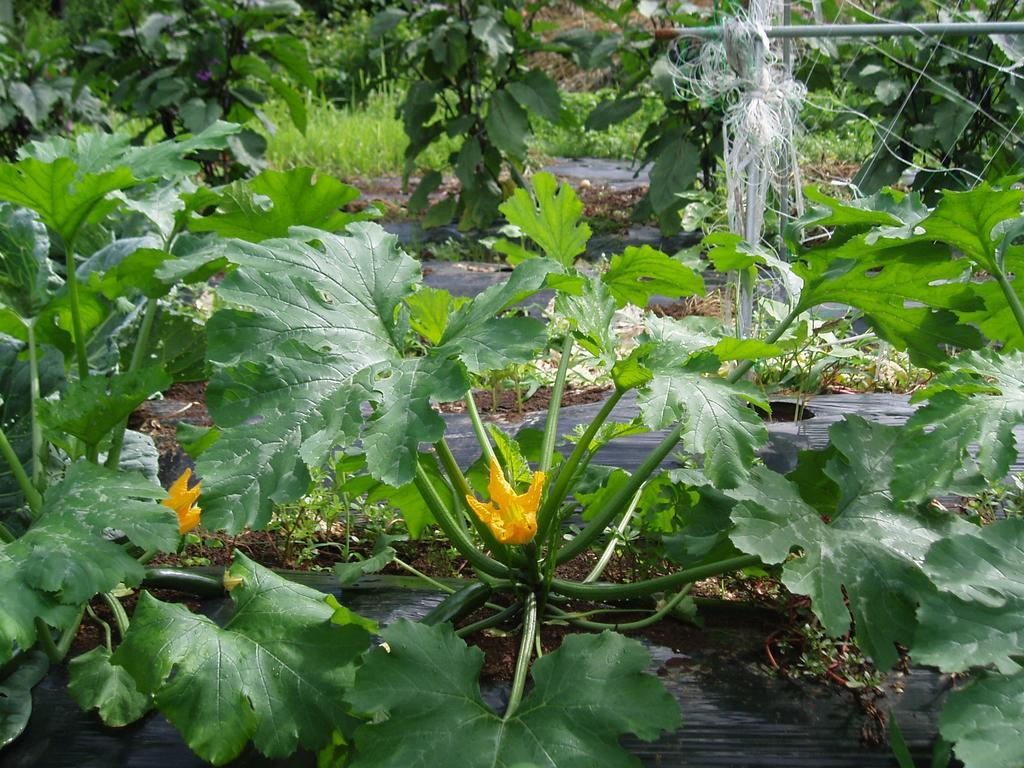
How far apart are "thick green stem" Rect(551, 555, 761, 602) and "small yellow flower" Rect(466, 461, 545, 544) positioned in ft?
0.73

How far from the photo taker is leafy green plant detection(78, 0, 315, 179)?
226 inches

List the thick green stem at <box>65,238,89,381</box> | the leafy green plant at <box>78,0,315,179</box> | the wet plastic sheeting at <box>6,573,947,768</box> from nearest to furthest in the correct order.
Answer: the wet plastic sheeting at <box>6,573,947,768</box> → the thick green stem at <box>65,238,89,381</box> → the leafy green plant at <box>78,0,315,179</box>

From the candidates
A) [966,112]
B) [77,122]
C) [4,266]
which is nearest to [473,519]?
[4,266]

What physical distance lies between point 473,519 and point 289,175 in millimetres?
783

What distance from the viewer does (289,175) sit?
1.97 meters

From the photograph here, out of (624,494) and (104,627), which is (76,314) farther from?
(624,494)

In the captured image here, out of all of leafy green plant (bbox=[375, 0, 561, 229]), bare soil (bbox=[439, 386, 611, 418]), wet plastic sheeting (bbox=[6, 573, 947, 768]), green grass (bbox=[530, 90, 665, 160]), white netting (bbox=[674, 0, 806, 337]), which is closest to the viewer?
wet plastic sheeting (bbox=[6, 573, 947, 768])

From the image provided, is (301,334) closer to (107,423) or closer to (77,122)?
(107,423)

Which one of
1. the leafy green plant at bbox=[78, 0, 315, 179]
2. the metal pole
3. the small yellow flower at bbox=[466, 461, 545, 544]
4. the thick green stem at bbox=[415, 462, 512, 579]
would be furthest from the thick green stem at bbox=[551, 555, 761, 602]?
the leafy green plant at bbox=[78, 0, 315, 179]

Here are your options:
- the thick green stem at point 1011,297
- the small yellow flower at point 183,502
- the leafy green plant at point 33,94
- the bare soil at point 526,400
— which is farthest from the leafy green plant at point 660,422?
the leafy green plant at point 33,94

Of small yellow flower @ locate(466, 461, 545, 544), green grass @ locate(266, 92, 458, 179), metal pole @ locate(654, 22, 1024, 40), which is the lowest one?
green grass @ locate(266, 92, 458, 179)

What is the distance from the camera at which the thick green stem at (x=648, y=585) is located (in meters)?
1.68

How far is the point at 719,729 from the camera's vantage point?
1.62 meters

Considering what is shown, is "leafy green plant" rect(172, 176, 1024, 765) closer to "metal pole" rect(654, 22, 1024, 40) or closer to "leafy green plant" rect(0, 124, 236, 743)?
"leafy green plant" rect(0, 124, 236, 743)
